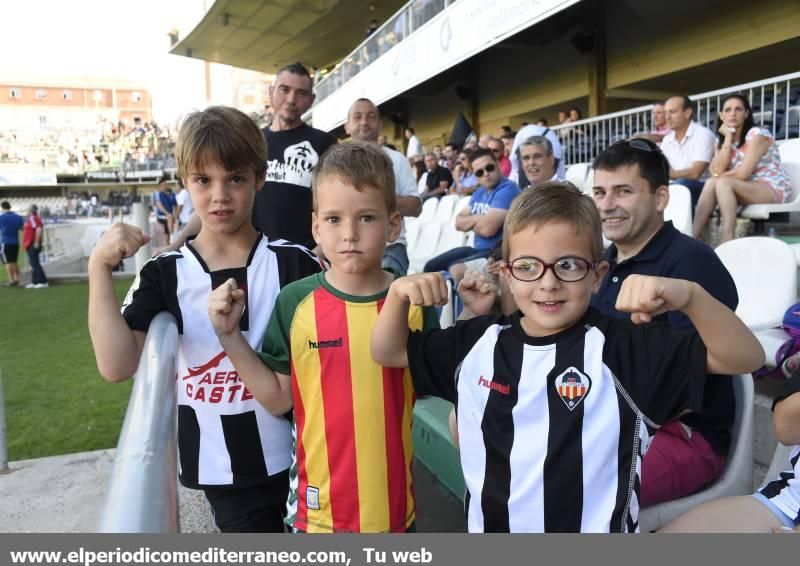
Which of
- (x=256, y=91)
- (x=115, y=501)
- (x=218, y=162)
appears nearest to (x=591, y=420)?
(x=115, y=501)

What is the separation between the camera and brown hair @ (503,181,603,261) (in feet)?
4.37

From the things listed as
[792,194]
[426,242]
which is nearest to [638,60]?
[426,242]

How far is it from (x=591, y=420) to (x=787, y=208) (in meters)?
3.84

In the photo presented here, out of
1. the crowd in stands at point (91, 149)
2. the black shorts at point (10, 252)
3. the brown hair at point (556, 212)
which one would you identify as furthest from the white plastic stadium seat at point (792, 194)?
the crowd in stands at point (91, 149)

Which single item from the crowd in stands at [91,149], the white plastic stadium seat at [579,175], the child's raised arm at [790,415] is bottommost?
the child's raised arm at [790,415]

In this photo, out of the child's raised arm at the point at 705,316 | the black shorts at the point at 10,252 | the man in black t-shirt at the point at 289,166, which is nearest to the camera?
the child's raised arm at the point at 705,316

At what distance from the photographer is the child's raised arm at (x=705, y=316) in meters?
1.13

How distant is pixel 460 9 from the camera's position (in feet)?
38.8

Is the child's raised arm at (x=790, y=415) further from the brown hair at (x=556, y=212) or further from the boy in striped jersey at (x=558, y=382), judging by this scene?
the brown hair at (x=556, y=212)

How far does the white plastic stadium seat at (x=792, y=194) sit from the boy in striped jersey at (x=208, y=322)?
393 cm

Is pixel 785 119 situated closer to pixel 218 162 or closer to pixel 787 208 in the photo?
pixel 787 208

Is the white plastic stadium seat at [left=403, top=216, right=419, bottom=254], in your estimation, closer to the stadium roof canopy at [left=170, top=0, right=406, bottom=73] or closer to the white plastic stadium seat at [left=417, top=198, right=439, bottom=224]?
the white plastic stadium seat at [left=417, top=198, right=439, bottom=224]

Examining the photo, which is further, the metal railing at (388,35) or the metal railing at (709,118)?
the metal railing at (388,35)

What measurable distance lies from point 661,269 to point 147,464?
1.78 m
